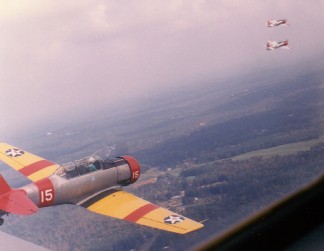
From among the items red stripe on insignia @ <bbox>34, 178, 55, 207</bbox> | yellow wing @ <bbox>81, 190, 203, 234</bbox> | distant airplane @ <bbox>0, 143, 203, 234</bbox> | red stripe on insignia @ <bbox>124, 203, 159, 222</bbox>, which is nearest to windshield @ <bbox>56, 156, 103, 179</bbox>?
distant airplane @ <bbox>0, 143, 203, 234</bbox>

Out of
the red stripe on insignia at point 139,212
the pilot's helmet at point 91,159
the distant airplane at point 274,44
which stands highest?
the distant airplane at point 274,44

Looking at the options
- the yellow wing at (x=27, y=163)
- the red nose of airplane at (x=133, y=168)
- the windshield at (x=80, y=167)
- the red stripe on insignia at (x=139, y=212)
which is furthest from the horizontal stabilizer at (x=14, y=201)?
the red nose of airplane at (x=133, y=168)

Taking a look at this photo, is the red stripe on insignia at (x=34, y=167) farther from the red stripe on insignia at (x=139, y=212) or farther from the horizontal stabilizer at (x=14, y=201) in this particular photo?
the red stripe on insignia at (x=139, y=212)

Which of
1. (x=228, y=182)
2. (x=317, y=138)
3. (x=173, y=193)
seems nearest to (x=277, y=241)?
(x=173, y=193)

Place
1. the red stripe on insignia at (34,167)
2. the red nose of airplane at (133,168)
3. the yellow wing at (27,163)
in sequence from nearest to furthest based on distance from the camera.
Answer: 1. the red nose of airplane at (133,168)
2. the yellow wing at (27,163)
3. the red stripe on insignia at (34,167)

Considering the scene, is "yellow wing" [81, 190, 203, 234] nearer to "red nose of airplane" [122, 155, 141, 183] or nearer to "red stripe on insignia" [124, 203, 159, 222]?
Result: "red stripe on insignia" [124, 203, 159, 222]
